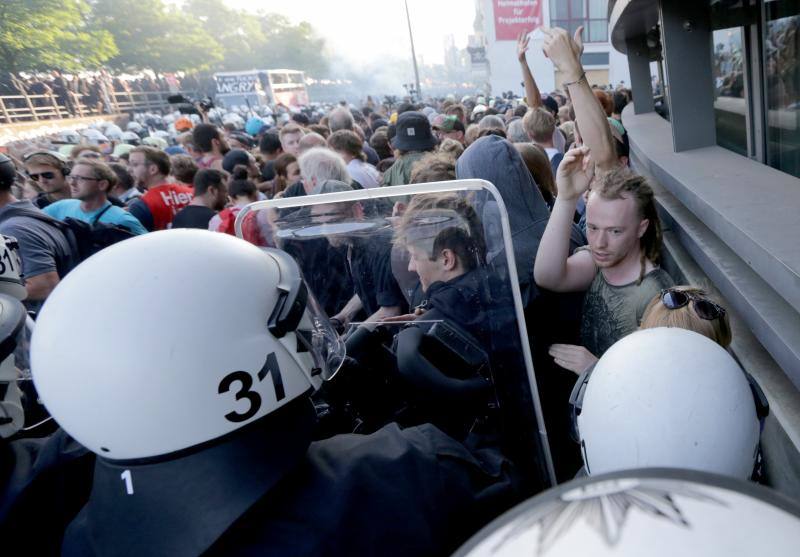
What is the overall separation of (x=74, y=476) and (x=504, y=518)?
4.57 ft

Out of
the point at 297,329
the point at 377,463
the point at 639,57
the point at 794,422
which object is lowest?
the point at 794,422

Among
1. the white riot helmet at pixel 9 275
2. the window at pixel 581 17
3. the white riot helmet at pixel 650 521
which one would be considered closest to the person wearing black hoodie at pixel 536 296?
the white riot helmet at pixel 650 521

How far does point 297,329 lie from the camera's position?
1239 mm

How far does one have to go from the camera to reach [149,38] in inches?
1912

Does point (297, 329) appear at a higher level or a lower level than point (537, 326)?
higher

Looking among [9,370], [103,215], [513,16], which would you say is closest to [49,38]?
[513,16]

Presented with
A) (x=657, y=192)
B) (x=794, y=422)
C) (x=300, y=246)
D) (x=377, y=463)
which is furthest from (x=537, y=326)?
(x=657, y=192)

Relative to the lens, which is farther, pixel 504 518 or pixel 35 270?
pixel 35 270

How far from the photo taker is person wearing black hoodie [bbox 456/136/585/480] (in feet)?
6.48

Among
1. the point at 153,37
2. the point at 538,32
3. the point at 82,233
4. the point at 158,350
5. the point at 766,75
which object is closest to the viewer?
the point at 158,350

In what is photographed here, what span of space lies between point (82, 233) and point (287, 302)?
10.4ft

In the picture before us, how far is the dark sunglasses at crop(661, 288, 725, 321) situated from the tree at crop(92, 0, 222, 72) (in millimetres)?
50872

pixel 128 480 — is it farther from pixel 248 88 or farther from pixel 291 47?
pixel 291 47

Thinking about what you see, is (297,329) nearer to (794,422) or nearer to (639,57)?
(794,422)
